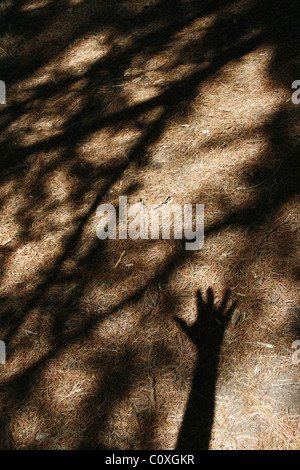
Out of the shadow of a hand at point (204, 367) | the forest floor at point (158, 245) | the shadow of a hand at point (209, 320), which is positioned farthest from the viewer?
the shadow of a hand at point (209, 320)

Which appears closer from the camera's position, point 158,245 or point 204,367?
point 204,367

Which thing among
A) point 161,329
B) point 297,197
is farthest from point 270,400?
point 297,197

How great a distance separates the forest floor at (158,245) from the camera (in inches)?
75.3

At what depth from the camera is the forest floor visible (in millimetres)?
1912

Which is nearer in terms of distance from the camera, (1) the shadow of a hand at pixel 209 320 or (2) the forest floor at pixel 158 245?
(2) the forest floor at pixel 158 245

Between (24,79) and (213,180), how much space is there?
310 cm

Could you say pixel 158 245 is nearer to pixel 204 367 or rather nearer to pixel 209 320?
pixel 209 320

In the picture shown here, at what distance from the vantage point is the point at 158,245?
8.34ft

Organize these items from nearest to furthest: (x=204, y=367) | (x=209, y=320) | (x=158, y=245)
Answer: (x=204, y=367), (x=209, y=320), (x=158, y=245)

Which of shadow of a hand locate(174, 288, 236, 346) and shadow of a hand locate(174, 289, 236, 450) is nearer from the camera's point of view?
shadow of a hand locate(174, 289, 236, 450)

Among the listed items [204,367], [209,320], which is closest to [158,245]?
[209,320]

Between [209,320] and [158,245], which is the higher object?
[158,245]

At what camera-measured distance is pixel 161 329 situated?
2.18 metres

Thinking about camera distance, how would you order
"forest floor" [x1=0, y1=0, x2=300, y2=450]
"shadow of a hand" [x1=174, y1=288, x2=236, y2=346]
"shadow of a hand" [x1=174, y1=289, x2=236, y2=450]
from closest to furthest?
1. "shadow of a hand" [x1=174, y1=289, x2=236, y2=450]
2. "forest floor" [x1=0, y1=0, x2=300, y2=450]
3. "shadow of a hand" [x1=174, y1=288, x2=236, y2=346]
